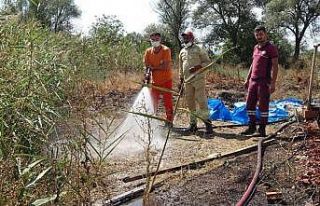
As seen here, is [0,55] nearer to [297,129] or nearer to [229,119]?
[297,129]

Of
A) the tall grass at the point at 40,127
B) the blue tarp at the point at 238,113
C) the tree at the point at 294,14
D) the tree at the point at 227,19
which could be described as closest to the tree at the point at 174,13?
the tree at the point at 227,19

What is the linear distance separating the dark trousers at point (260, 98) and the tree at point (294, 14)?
103 feet

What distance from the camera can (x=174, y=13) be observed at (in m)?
41.9

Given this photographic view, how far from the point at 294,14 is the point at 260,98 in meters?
33.7

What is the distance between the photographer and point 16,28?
5254 mm

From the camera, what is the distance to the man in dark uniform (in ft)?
22.8

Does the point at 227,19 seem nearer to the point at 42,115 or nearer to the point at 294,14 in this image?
the point at 294,14

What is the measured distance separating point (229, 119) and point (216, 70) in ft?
28.5

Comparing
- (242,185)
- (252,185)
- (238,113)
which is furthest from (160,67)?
(252,185)

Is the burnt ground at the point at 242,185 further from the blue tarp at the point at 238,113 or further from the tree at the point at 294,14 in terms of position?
the tree at the point at 294,14

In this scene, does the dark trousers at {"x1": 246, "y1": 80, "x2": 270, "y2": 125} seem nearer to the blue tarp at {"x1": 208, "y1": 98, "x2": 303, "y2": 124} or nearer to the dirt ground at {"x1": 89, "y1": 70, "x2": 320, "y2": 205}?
the dirt ground at {"x1": 89, "y1": 70, "x2": 320, "y2": 205}

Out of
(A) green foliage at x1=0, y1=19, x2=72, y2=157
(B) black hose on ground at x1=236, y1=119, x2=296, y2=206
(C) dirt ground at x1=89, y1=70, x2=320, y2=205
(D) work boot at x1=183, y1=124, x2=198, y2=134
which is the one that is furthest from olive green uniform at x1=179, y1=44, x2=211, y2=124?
(A) green foliage at x1=0, y1=19, x2=72, y2=157

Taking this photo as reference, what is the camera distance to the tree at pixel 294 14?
125 ft

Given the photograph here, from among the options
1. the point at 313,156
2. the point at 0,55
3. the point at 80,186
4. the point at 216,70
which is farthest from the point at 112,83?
the point at 80,186
